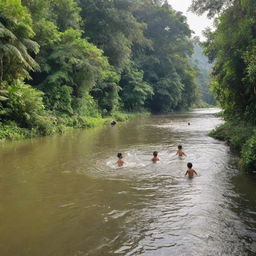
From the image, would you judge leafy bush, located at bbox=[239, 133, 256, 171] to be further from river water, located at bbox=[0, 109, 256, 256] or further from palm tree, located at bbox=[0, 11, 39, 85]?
palm tree, located at bbox=[0, 11, 39, 85]

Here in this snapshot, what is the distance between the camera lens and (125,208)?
6.73m

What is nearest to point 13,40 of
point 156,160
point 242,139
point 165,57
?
point 156,160

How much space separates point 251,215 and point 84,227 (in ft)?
11.2

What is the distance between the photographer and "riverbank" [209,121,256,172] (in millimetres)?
9328

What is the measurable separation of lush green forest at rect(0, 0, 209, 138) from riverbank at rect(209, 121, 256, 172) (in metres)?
11.5

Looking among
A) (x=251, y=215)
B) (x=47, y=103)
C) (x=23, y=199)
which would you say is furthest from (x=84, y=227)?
(x=47, y=103)

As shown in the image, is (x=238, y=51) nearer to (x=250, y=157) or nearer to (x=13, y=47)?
(x=250, y=157)

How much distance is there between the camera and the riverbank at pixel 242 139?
933 centimetres

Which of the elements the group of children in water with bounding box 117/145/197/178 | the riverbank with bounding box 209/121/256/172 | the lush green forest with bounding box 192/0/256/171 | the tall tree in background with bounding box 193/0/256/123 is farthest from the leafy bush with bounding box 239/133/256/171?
the tall tree in background with bounding box 193/0/256/123

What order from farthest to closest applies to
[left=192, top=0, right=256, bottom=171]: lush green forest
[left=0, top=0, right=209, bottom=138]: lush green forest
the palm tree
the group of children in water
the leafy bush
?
[left=0, top=0, right=209, bottom=138]: lush green forest
the palm tree
[left=192, top=0, right=256, bottom=171]: lush green forest
the group of children in water
the leafy bush

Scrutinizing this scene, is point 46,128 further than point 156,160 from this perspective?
Yes

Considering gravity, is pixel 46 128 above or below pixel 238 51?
below

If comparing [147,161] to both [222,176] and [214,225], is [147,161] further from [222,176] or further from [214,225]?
[214,225]

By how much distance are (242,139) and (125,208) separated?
865 cm
